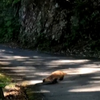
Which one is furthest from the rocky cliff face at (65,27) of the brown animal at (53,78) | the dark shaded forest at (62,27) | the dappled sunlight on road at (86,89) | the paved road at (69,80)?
the dappled sunlight on road at (86,89)

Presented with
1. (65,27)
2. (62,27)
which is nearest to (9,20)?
(62,27)

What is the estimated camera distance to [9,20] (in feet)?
127

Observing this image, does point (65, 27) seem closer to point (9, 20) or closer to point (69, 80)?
point (69, 80)

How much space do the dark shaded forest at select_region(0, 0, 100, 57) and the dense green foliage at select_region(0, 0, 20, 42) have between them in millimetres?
1875

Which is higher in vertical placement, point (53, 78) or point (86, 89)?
point (53, 78)

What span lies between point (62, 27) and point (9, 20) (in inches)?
616

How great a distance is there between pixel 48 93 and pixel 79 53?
11.7 meters

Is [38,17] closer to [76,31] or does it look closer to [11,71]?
[76,31]

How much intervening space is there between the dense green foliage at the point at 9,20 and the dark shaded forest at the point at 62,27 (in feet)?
6.15

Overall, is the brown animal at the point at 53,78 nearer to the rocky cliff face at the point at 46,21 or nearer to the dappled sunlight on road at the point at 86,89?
the dappled sunlight on road at the point at 86,89

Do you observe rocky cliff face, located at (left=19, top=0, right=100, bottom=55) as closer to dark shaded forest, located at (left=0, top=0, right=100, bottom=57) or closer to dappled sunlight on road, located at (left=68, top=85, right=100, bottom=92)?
dark shaded forest, located at (left=0, top=0, right=100, bottom=57)

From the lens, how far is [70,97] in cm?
850

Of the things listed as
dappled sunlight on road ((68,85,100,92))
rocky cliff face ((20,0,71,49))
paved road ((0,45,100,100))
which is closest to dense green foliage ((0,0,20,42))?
rocky cliff face ((20,0,71,49))

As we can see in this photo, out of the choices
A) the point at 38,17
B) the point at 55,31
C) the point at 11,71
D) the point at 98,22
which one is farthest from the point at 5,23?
the point at 11,71
